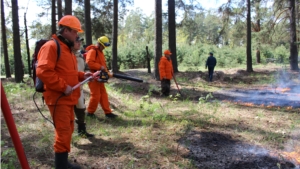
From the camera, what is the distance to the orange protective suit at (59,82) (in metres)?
3.18


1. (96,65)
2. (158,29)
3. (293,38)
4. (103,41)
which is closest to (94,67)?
(96,65)

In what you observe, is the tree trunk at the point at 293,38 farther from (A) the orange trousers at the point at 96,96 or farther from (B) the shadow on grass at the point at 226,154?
(A) the orange trousers at the point at 96,96

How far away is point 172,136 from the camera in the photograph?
5.21m

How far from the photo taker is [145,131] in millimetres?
5508

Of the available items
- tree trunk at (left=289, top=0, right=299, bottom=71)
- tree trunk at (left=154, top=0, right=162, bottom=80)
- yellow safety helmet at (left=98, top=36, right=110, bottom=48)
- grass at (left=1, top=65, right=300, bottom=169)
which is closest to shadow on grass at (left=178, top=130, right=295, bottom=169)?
grass at (left=1, top=65, right=300, bottom=169)

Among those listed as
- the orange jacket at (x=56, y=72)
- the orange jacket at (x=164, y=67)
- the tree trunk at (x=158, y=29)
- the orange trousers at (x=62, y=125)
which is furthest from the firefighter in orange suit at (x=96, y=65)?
the tree trunk at (x=158, y=29)

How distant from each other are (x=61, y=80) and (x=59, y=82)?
0.16 ft

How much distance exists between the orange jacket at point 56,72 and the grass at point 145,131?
4.02 ft

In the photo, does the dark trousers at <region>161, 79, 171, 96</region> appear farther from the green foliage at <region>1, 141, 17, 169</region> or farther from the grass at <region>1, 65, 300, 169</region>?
the green foliage at <region>1, 141, 17, 169</region>

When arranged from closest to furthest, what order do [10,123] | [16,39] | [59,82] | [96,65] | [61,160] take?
[10,123]
[59,82]
[61,160]
[96,65]
[16,39]

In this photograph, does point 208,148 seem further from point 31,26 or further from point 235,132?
point 31,26

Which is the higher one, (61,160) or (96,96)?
(96,96)

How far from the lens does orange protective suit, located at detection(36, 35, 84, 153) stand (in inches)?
125

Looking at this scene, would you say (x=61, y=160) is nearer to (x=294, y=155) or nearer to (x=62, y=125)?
(x=62, y=125)
